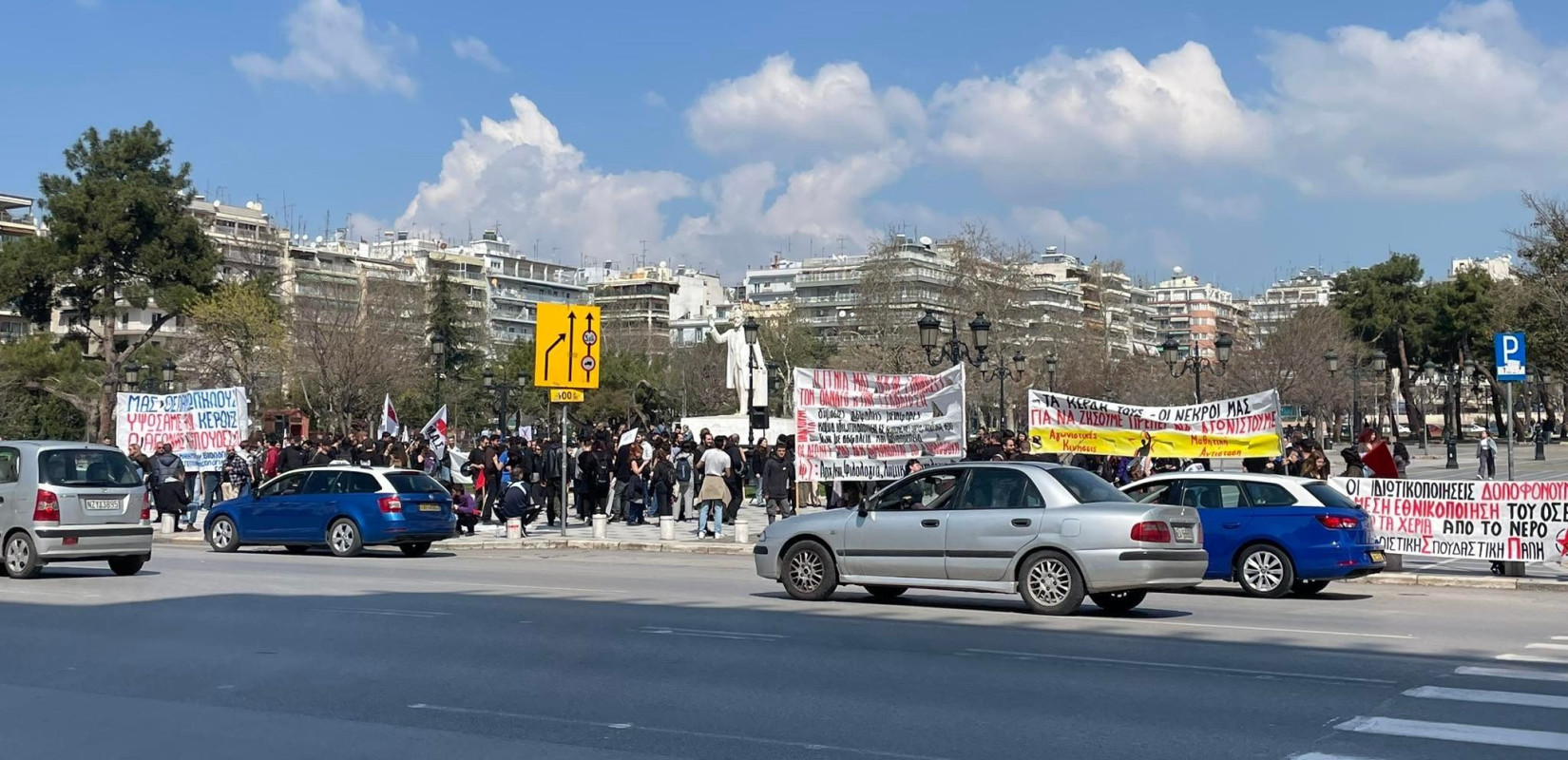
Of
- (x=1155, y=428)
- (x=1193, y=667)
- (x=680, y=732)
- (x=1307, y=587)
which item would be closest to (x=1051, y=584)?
(x=1193, y=667)

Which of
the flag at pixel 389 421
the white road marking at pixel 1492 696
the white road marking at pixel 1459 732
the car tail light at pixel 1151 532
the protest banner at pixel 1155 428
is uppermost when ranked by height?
the flag at pixel 389 421

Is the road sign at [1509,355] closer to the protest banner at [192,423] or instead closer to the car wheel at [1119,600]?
the car wheel at [1119,600]

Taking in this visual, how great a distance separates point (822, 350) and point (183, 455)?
82.5 meters

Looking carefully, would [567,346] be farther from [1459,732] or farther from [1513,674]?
[1459,732]

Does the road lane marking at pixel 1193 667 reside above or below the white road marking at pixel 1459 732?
above

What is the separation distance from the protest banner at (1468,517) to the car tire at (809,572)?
7.39m

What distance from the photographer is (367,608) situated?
1541 centimetres

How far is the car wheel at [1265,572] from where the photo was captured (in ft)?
56.7

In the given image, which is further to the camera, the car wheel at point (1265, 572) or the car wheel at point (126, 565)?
the car wheel at point (126, 565)

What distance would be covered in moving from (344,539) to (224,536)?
2.65m

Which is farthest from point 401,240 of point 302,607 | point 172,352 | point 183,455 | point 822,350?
point 302,607

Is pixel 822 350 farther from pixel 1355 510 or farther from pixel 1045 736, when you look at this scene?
pixel 1045 736

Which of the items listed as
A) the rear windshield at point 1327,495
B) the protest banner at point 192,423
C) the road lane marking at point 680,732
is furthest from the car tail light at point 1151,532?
the protest banner at point 192,423

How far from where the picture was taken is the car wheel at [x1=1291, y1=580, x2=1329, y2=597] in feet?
59.1
